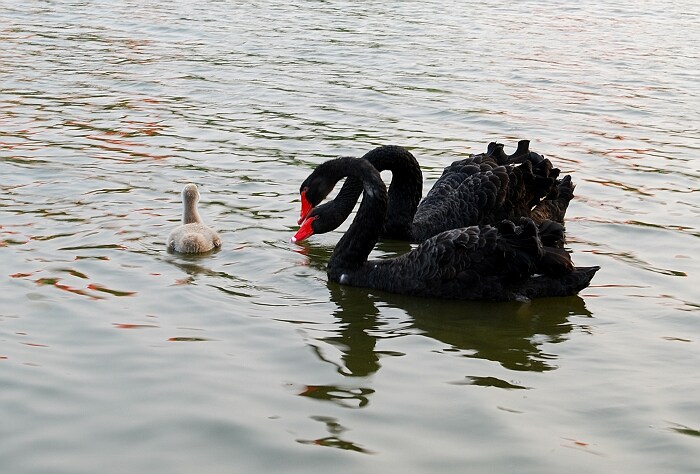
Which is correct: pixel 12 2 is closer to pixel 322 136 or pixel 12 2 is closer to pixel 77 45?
pixel 77 45

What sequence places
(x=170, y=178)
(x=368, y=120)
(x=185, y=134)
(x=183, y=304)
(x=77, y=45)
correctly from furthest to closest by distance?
(x=77, y=45)
(x=368, y=120)
(x=185, y=134)
(x=170, y=178)
(x=183, y=304)

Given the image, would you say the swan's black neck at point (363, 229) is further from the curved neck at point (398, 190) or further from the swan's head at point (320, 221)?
the curved neck at point (398, 190)

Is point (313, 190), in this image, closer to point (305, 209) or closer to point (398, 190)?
point (305, 209)

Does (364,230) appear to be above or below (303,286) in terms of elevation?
above

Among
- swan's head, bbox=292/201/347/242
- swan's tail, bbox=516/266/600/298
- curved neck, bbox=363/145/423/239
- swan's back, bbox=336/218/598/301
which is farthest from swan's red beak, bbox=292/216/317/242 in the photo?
swan's tail, bbox=516/266/600/298

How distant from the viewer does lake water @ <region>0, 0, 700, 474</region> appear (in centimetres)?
415

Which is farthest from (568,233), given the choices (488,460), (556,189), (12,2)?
(12,2)

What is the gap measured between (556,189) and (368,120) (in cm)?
340

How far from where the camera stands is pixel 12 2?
17375mm

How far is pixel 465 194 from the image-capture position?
7027 millimetres

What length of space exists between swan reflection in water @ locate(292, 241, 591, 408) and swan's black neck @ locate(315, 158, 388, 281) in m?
0.13

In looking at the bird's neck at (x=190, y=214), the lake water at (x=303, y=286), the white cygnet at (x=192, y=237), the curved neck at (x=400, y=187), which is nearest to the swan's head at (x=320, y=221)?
the lake water at (x=303, y=286)

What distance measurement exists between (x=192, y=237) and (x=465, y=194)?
1.76m

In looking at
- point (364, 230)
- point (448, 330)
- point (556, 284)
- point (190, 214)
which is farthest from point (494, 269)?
point (190, 214)
